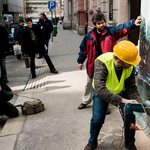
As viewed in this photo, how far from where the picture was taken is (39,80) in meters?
7.30

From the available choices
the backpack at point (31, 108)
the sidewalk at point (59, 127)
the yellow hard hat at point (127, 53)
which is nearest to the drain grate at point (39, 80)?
the sidewalk at point (59, 127)

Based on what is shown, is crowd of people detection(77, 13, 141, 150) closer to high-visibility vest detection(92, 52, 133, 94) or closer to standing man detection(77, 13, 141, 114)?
high-visibility vest detection(92, 52, 133, 94)

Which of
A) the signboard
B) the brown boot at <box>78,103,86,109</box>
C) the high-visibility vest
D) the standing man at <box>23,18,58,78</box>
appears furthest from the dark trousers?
the signboard

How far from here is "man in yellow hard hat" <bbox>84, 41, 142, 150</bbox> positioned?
8.23 feet

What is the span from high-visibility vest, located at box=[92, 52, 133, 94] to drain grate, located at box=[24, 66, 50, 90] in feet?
13.0

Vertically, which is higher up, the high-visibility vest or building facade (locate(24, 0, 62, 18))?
building facade (locate(24, 0, 62, 18))

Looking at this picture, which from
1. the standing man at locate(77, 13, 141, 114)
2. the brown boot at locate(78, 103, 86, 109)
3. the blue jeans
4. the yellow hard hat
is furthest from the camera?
the brown boot at locate(78, 103, 86, 109)

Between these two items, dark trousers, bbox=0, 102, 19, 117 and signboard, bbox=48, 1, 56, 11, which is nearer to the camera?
dark trousers, bbox=0, 102, 19, 117

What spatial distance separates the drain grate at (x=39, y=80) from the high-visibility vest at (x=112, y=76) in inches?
156

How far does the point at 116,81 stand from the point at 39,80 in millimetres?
4776

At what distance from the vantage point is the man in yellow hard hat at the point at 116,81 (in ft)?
8.23

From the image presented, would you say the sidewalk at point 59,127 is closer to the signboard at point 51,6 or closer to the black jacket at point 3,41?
the black jacket at point 3,41

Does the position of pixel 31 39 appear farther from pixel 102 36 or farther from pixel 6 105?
pixel 102 36

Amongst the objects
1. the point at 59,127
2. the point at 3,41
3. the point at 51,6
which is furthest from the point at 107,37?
the point at 51,6
